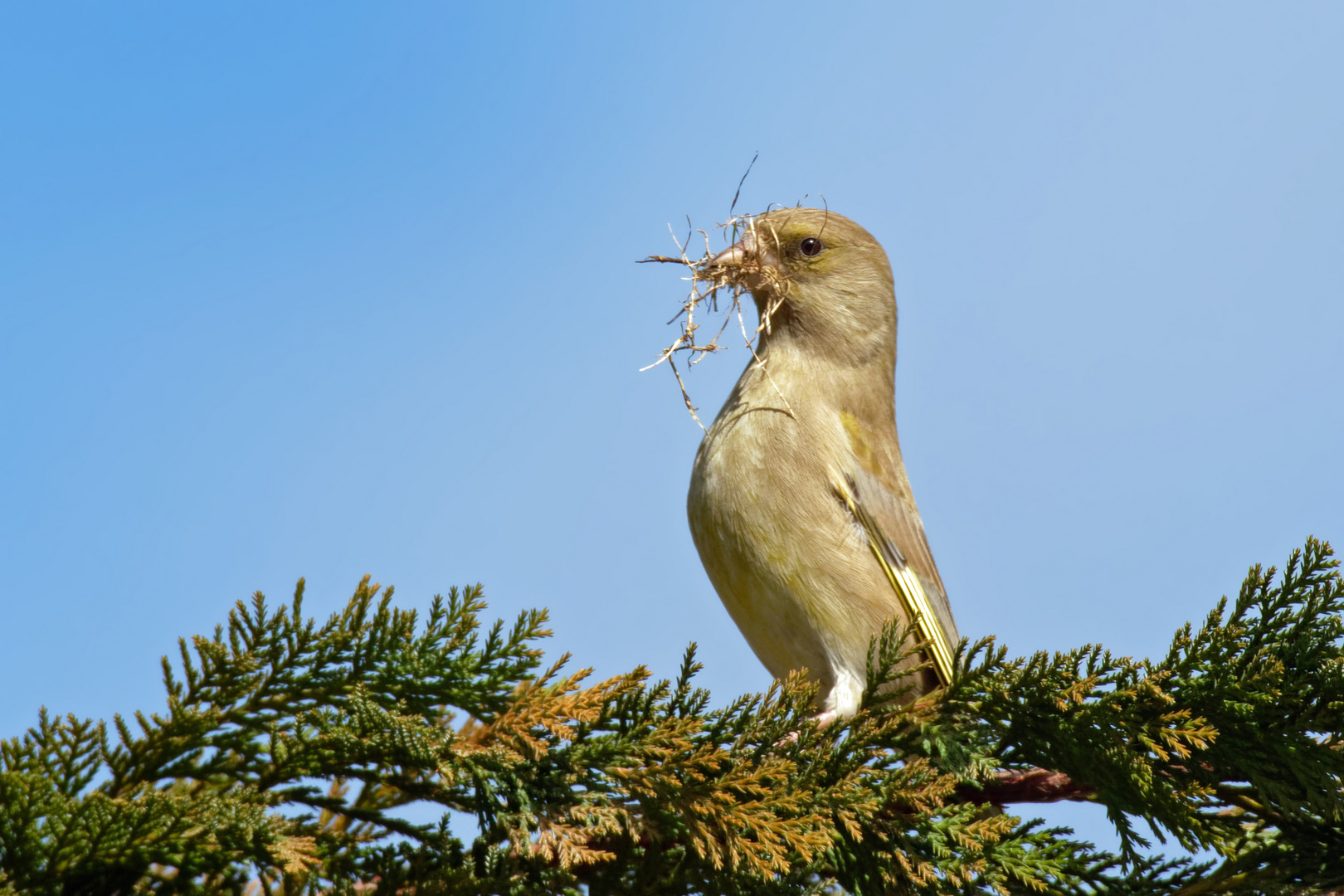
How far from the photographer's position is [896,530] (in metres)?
4.17

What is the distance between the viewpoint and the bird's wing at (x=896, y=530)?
399cm

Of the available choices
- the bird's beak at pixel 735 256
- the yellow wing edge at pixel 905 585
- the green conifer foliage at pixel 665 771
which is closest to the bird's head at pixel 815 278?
the bird's beak at pixel 735 256

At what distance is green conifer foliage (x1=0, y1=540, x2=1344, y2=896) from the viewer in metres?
2.12

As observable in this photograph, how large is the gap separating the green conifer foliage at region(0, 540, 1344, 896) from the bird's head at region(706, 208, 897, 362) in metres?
2.16

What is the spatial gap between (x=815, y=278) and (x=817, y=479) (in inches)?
42.1

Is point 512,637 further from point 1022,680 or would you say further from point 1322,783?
point 1322,783

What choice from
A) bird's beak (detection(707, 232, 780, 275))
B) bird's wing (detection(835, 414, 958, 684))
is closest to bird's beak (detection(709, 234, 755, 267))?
bird's beak (detection(707, 232, 780, 275))

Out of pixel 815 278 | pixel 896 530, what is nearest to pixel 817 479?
pixel 896 530

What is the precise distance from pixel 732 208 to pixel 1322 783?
3075 millimetres

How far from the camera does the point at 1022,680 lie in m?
2.61

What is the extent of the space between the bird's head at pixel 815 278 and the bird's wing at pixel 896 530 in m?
0.42

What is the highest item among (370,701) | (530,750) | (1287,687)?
(370,701)

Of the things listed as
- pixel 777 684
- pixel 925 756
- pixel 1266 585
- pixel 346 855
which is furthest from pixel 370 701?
pixel 1266 585

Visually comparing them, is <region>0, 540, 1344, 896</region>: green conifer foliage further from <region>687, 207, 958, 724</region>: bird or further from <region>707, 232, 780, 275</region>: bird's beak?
<region>707, 232, 780, 275</region>: bird's beak
